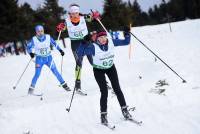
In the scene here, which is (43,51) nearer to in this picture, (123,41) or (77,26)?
(77,26)

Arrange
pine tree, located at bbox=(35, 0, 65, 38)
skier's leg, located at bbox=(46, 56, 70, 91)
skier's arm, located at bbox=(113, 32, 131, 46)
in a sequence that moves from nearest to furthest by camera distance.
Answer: skier's arm, located at bbox=(113, 32, 131, 46)
skier's leg, located at bbox=(46, 56, 70, 91)
pine tree, located at bbox=(35, 0, 65, 38)

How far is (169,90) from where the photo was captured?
1132cm

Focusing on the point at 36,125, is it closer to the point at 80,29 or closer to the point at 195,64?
the point at 80,29

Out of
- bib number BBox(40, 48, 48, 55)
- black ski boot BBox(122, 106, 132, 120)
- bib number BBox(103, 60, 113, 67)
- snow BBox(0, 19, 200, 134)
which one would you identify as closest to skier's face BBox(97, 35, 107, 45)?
bib number BBox(103, 60, 113, 67)

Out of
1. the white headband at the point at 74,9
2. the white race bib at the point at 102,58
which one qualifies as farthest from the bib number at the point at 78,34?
the white race bib at the point at 102,58

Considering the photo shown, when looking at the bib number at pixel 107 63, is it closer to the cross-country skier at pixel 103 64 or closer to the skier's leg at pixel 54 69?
the cross-country skier at pixel 103 64

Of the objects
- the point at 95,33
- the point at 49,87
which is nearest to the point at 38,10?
the point at 49,87

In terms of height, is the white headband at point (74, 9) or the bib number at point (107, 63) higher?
the white headband at point (74, 9)

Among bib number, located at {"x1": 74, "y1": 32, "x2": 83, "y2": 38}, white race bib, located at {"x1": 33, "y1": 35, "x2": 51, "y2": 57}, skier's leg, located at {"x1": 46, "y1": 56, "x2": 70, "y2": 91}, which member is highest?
bib number, located at {"x1": 74, "y1": 32, "x2": 83, "y2": 38}

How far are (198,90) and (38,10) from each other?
41775mm

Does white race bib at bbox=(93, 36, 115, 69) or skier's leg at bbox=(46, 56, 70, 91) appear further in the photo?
skier's leg at bbox=(46, 56, 70, 91)

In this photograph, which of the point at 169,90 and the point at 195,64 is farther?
the point at 195,64

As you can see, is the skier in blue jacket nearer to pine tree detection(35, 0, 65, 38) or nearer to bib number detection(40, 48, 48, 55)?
bib number detection(40, 48, 48, 55)

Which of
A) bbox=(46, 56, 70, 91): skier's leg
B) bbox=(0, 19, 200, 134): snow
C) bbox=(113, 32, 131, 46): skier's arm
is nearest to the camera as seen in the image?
bbox=(0, 19, 200, 134): snow
